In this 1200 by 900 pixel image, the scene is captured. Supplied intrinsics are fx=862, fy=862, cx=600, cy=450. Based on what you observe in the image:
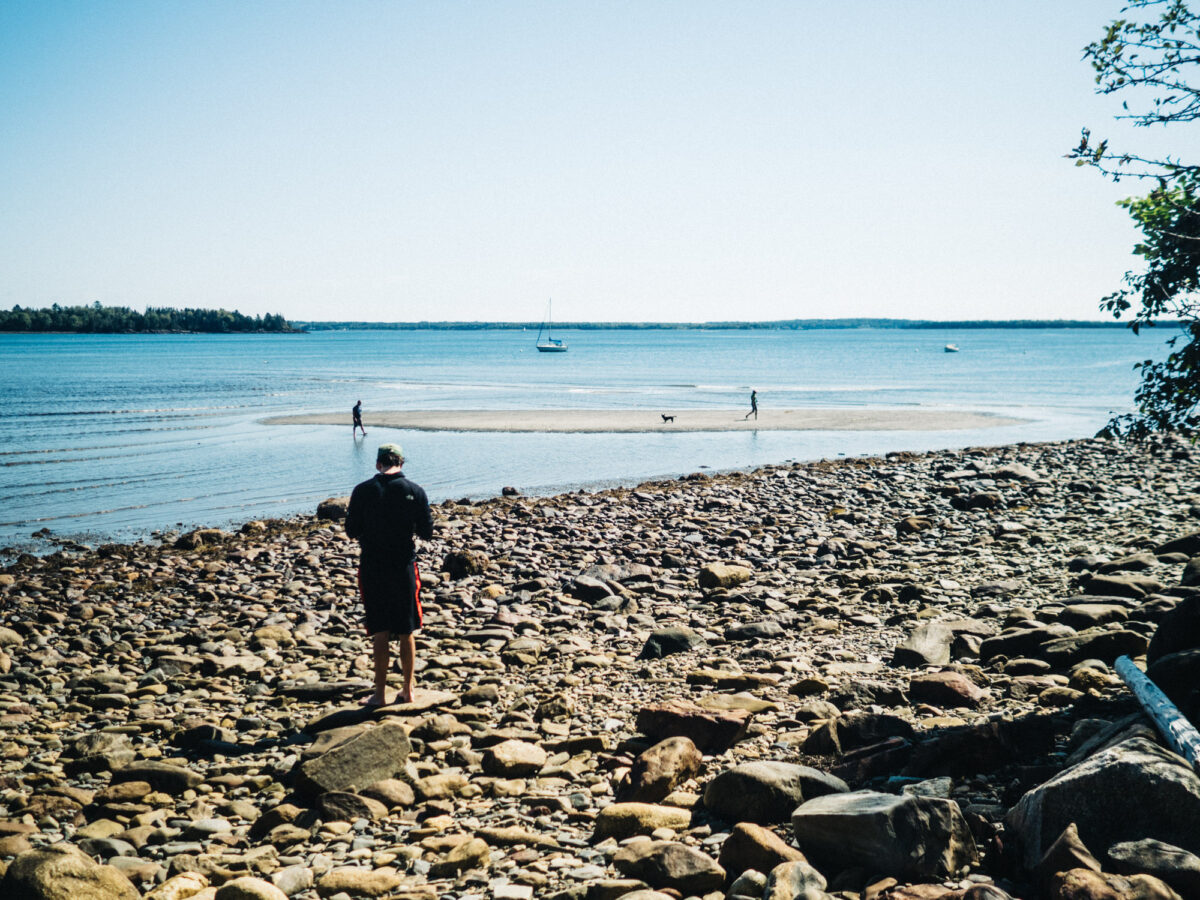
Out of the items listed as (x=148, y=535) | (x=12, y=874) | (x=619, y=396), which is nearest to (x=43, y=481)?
(x=148, y=535)

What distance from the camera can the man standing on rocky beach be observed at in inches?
316

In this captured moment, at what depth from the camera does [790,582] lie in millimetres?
13078

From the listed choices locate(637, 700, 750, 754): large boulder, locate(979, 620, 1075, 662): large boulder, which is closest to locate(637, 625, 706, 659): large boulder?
locate(637, 700, 750, 754): large boulder

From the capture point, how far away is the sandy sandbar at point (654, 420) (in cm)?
4224

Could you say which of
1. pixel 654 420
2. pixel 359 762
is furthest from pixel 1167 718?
pixel 654 420

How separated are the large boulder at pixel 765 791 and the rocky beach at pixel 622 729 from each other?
0.02 metres

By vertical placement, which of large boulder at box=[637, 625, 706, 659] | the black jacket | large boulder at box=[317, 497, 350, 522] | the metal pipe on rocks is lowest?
large boulder at box=[317, 497, 350, 522]

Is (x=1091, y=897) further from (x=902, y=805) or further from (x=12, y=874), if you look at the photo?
(x=12, y=874)

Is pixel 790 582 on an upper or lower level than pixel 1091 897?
lower

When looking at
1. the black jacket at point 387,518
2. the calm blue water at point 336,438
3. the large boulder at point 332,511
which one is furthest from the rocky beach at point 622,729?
the calm blue water at point 336,438

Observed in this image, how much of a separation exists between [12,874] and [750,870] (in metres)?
3.94

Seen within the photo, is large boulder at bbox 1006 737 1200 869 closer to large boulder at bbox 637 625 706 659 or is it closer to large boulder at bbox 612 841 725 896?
large boulder at bbox 612 841 725 896

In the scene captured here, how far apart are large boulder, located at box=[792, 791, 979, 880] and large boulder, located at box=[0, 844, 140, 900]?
3.79 meters

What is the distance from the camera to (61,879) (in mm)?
4520
